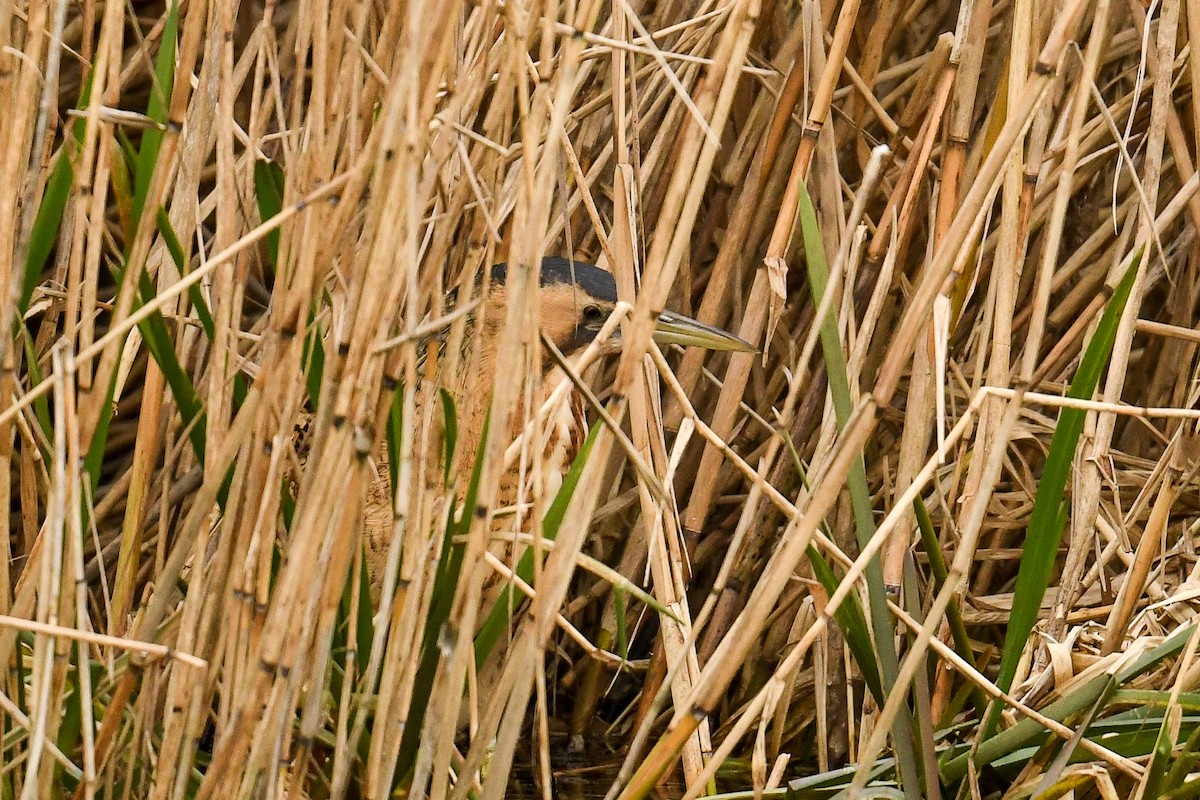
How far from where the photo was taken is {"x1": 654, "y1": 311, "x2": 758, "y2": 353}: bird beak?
6.30ft

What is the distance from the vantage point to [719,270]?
2146 millimetres

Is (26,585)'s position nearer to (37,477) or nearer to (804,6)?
(37,477)

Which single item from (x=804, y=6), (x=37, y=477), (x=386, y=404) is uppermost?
(x=804, y=6)

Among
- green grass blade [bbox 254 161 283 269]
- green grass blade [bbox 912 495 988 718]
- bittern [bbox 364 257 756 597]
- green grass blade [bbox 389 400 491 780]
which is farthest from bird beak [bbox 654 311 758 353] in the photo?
green grass blade [bbox 254 161 283 269]

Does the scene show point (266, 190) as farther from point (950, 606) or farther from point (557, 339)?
point (557, 339)

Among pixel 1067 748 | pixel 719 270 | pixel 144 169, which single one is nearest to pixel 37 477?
pixel 144 169

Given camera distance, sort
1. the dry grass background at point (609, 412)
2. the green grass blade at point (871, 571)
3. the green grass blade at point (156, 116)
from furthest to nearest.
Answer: the green grass blade at point (871, 571)
the green grass blade at point (156, 116)
the dry grass background at point (609, 412)

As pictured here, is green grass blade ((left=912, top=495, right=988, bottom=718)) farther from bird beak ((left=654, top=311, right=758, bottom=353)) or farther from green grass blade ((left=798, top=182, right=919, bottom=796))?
bird beak ((left=654, top=311, right=758, bottom=353))

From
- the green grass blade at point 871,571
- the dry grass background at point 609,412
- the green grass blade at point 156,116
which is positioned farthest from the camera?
the green grass blade at point 871,571

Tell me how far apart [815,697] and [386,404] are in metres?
1.16

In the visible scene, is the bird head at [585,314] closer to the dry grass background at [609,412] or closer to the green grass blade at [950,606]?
the dry grass background at [609,412]

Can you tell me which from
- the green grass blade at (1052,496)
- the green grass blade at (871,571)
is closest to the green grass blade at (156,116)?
the green grass blade at (871,571)

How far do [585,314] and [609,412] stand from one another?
1.04 metres

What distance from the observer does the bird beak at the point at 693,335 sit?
1.92m
